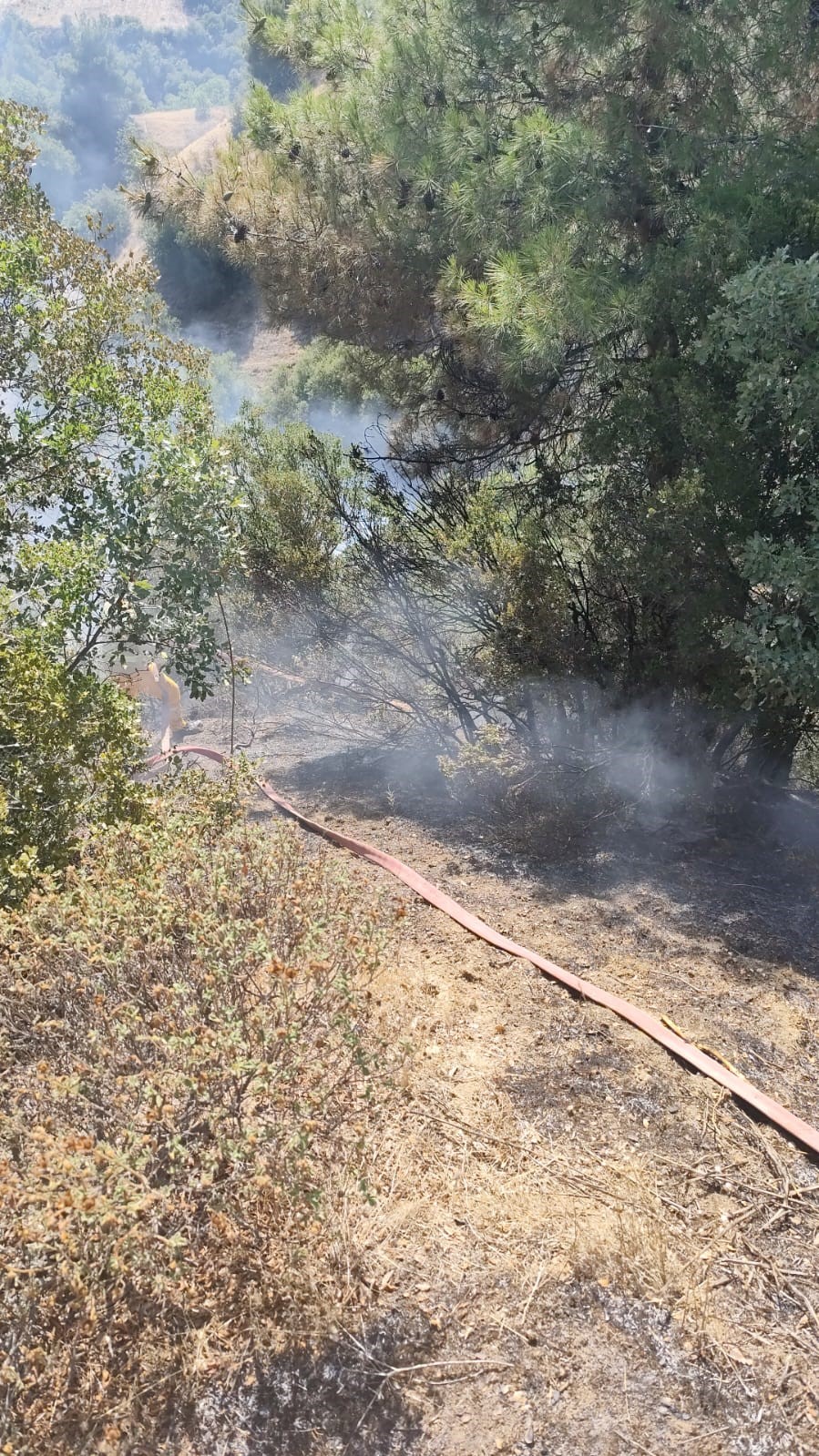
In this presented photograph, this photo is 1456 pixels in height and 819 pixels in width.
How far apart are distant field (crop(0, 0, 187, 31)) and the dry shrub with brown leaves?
110461 millimetres

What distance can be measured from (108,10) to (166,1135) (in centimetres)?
11607

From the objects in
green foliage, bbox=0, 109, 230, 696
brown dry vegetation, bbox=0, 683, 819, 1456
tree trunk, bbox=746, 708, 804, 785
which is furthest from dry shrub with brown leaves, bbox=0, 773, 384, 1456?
tree trunk, bbox=746, 708, 804, 785

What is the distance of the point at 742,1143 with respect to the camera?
290cm

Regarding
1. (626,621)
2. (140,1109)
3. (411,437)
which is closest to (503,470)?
(411,437)

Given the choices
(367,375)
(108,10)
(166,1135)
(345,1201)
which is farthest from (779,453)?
(108,10)

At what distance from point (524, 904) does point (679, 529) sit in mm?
2158

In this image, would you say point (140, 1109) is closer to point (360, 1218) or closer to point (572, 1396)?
point (360, 1218)

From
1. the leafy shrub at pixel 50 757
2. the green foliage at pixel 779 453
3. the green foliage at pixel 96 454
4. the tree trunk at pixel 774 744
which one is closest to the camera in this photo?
the leafy shrub at pixel 50 757

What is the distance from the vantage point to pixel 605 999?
11.9 feet

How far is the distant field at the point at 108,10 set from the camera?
294ft

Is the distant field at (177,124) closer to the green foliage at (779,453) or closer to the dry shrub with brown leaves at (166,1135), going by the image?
the green foliage at (779,453)

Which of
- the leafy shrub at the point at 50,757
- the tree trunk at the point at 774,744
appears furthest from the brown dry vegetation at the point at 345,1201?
the tree trunk at the point at 774,744

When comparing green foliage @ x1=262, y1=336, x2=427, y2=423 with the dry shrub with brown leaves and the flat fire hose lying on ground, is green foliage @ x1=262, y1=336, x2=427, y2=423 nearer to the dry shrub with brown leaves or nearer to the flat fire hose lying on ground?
the flat fire hose lying on ground

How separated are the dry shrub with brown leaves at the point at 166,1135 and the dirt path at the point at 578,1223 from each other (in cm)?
21
